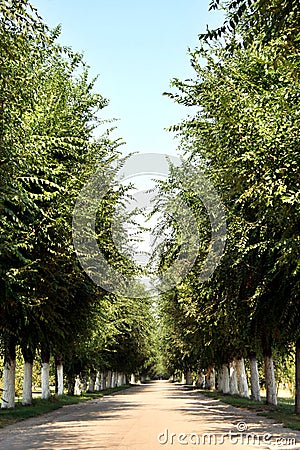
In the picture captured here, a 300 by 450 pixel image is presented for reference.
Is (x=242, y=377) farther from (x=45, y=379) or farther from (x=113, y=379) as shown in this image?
(x=113, y=379)

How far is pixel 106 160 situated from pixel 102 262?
12.5 feet

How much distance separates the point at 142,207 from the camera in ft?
81.3

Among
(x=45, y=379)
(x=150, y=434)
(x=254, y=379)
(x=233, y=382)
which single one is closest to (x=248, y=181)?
(x=150, y=434)

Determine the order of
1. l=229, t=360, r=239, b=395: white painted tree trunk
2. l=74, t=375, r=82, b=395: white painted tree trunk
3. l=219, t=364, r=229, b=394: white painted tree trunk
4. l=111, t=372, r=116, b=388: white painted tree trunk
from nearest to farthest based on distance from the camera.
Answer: l=229, t=360, r=239, b=395: white painted tree trunk → l=219, t=364, r=229, b=394: white painted tree trunk → l=74, t=375, r=82, b=395: white painted tree trunk → l=111, t=372, r=116, b=388: white painted tree trunk

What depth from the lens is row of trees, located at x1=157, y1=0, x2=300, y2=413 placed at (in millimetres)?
12742

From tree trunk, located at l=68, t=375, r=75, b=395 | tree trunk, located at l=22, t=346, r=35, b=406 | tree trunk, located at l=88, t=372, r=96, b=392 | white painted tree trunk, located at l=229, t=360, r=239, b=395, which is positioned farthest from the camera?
tree trunk, located at l=88, t=372, r=96, b=392

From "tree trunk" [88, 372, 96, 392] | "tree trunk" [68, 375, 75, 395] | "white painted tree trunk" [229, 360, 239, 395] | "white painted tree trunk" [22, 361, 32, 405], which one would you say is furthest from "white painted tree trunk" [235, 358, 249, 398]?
"tree trunk" [88, 372, 96, 392]

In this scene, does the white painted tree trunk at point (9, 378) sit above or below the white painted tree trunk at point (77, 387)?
above

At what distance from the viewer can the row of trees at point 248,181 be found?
502 inches

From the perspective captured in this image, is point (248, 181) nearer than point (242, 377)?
Yes

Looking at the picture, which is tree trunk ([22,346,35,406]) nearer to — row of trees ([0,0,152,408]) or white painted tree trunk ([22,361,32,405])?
white painted tree trunk ([22,361,32,405])

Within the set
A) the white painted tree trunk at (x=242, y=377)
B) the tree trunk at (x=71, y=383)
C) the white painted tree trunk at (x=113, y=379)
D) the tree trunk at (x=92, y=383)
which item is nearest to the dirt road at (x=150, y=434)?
the white painted tree trunk at (x=242, y=377)

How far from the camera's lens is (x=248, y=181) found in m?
12.6

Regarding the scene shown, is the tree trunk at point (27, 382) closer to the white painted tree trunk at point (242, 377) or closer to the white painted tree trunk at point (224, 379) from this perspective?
the white painted tree trunk at point (242, 377)
